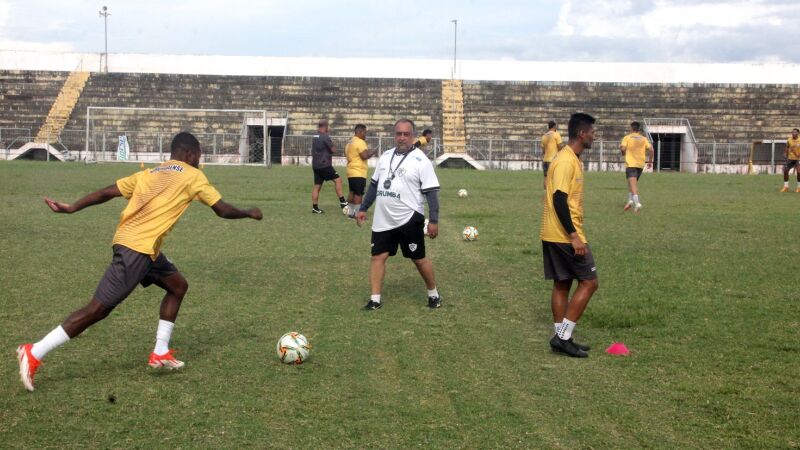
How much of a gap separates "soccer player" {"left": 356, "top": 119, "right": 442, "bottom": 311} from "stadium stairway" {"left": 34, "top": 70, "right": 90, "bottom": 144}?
37.2 m

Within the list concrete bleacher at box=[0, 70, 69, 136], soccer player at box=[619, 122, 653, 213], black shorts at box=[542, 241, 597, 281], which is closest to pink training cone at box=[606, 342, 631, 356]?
black shorts at box=[542, 241, 597, 281]

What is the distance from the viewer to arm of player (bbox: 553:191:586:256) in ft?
21.9

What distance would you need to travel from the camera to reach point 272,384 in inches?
233

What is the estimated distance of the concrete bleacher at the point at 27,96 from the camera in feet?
145

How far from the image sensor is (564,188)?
668cm

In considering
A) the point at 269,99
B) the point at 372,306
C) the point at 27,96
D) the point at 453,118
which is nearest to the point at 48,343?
the point at 372,306

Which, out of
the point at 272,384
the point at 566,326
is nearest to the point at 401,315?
the point at 566,326

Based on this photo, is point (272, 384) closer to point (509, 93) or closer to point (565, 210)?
point (565, 210)

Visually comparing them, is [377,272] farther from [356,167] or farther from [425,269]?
[356,167]

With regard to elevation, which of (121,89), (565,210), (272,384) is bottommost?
(272,384)

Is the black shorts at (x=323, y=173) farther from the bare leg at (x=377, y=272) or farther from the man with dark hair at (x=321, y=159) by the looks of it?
the bare leg at (x=377, y=272)

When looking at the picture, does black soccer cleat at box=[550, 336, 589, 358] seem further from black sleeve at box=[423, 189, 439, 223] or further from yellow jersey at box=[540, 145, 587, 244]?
black sleeve at box=[423, 189, 439, 223]

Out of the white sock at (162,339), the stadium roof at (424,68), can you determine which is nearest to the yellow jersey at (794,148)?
the white sock at (162,339)

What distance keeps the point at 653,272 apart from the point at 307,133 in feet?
112
